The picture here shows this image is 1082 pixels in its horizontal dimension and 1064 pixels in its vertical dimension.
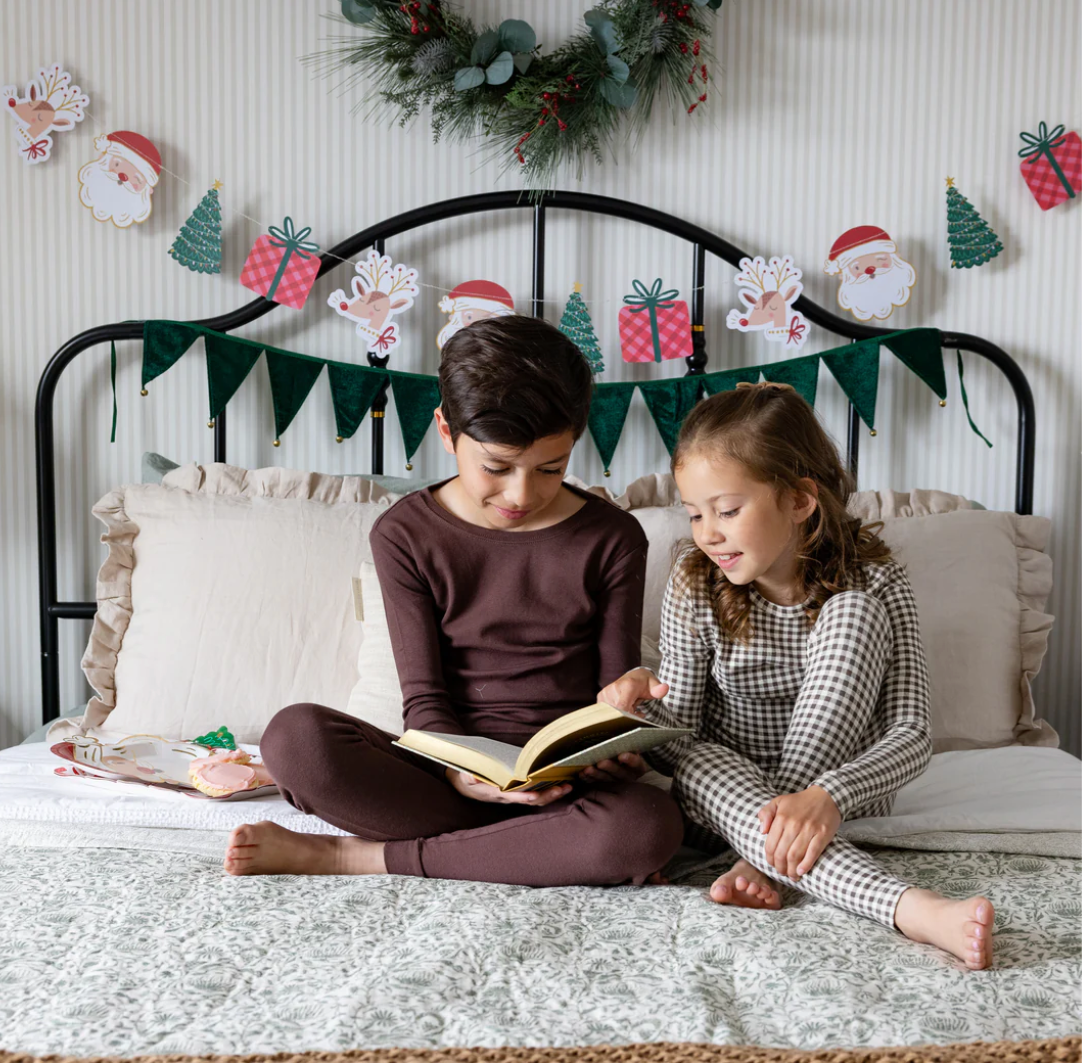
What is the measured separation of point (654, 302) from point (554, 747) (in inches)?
45.2

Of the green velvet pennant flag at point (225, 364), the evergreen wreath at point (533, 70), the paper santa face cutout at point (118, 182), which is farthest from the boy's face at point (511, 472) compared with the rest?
the paper santa face cutout at point (118, 182)

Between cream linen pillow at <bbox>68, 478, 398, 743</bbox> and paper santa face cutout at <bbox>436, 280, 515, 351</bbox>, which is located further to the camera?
paper santa face cutout at <bbox>436, 280, 515, 351</bbox>

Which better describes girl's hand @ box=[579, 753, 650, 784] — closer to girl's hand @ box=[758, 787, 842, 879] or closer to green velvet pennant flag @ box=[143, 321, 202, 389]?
girl's hand @ box=[758, 787, 842, 879]

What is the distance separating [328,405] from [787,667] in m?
1.09

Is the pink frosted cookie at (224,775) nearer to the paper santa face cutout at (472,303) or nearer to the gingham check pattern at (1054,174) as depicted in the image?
the paper santa face cutout at (472,303)

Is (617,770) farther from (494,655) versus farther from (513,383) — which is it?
(513,383)

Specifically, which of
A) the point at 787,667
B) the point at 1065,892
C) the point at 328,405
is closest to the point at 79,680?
the point at 328,405

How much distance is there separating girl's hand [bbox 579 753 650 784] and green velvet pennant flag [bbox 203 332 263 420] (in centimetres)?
109

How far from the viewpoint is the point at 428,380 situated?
1895 mm

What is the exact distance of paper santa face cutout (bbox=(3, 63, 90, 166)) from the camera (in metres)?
1.95

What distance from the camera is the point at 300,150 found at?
1.99 m

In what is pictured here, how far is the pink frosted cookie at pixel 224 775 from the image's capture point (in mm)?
1287

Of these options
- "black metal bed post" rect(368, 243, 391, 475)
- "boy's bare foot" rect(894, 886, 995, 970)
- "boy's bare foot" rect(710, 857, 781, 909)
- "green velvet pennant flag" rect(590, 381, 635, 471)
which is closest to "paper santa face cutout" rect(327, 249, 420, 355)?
"black metal bed post" rect(368, 243, 391, 475)

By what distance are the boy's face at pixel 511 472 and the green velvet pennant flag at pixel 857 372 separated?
0.80 m
